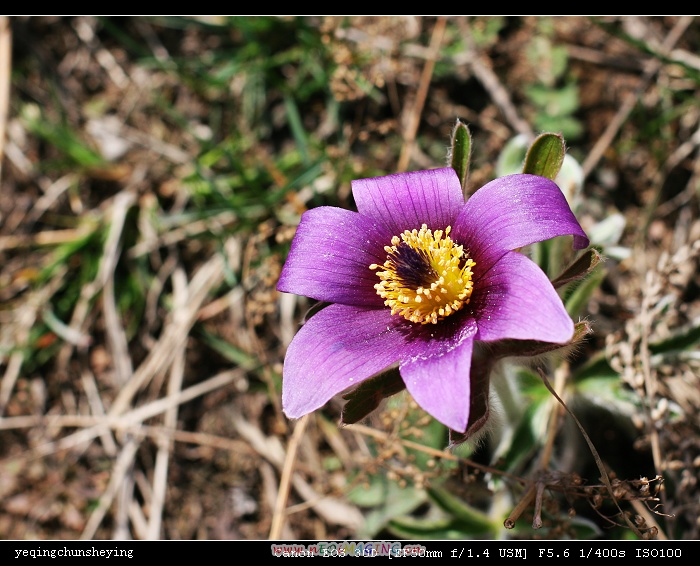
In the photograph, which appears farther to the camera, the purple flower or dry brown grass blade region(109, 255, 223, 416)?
dry brown grass blade region(109, 255, 223, 416)

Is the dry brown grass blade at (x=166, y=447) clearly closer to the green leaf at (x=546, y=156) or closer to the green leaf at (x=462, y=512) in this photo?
the green leaf at (x=462, y=512)

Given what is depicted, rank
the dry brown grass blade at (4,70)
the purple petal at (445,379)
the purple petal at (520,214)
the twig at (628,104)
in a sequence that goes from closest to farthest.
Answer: the purple petal at (445,379), the purple petal at (520,214), the twig at (628,104), the dry brown grass blade at (4,70)

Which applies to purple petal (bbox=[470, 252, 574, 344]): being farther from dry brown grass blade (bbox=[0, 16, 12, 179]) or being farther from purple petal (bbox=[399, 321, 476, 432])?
dry brown grass blade (bbox=[0, 16, 12, 179])

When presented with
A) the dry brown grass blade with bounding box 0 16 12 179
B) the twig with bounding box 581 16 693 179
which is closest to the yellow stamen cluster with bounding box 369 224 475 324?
the twig with bounding box 581 16 693 179

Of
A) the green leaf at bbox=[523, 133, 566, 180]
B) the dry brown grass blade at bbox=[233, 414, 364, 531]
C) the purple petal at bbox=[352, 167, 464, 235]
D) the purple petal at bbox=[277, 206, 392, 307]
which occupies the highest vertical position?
the green leaf at bbox=[523, 133, 566, 180]

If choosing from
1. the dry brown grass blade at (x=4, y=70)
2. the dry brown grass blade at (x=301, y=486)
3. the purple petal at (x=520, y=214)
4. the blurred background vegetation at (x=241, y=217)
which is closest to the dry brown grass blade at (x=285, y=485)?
the blurred background vegetation at (x=241, y=217)

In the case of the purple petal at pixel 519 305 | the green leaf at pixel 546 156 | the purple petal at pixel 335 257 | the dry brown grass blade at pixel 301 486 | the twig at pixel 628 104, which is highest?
the twig at pixel 628 104

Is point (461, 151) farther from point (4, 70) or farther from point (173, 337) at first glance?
point (4, 70)

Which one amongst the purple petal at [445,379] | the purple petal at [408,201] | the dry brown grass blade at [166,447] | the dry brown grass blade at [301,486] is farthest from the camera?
the dry brown grass blade at [166,447]
